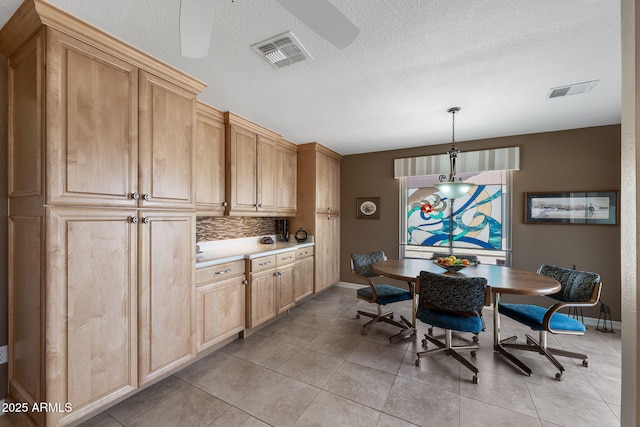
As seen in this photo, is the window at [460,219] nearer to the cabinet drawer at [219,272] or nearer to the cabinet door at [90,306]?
the cabinet drawer at [219,272]

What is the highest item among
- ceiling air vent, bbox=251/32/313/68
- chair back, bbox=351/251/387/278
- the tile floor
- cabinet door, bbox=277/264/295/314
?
ceiling air vent, bbox=251/32/313/68

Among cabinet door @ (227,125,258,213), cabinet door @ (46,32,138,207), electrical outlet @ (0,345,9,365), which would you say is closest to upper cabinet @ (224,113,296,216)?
cabinet door @ (227,125,258,213)

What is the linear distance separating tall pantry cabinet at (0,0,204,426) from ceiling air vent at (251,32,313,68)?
81 centimetres

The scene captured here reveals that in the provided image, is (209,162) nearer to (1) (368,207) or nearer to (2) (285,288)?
(2) (285,288)

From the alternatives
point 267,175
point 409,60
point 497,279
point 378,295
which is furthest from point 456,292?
point 267,175

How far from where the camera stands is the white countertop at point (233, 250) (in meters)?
2.60

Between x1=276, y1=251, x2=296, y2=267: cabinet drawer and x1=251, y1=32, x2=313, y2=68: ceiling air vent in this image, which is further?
x1=276, y1=251, x2=296, y2=267: cabinet drawer

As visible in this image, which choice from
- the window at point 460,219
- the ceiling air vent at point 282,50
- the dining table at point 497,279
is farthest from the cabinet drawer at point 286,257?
the ceiling air vent at point 282,50

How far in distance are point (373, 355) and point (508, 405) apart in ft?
3.57

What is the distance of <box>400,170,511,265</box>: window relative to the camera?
3879mm

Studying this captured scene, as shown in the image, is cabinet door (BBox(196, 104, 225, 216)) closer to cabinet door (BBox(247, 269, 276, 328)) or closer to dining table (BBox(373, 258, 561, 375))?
cabinet door (BBox(247, 269, 276, 328))

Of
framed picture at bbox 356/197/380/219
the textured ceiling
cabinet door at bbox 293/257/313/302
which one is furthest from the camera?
framed picture at bbox 356/197/380/219

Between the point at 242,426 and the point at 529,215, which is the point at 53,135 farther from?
the point at 529,215

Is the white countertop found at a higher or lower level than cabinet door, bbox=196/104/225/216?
lower
